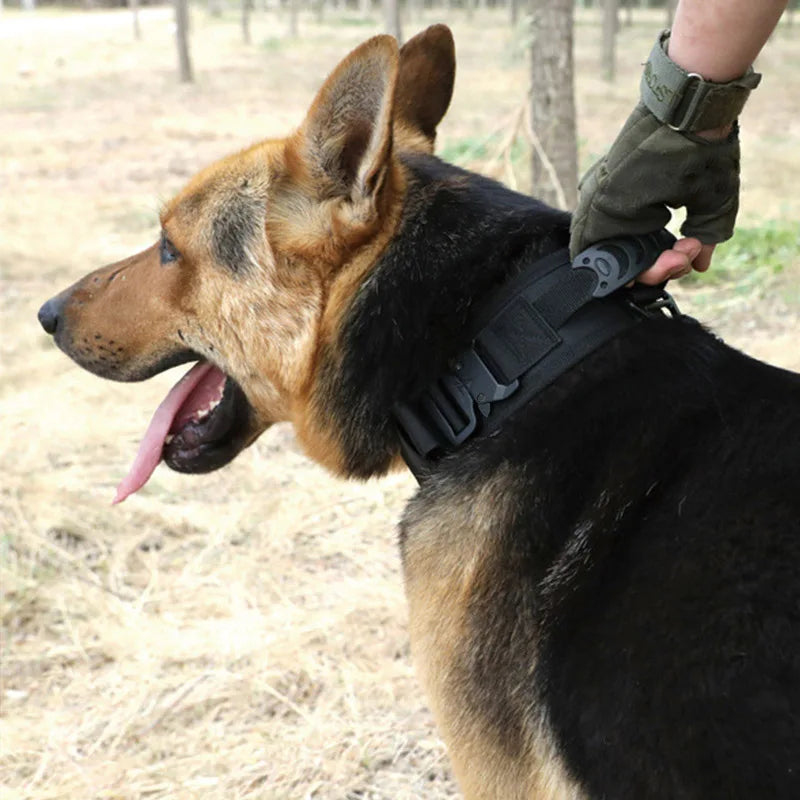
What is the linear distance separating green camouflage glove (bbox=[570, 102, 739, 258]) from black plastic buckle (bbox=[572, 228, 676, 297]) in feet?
0.08

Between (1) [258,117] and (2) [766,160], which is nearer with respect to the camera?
(2) [766,160]

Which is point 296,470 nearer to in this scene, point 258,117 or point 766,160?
point 766,160

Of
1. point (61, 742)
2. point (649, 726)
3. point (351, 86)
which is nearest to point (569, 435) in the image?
point (649, 726)

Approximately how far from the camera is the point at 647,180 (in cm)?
250

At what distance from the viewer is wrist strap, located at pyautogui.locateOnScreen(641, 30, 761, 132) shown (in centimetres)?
245

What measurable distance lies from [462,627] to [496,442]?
17.7 inches

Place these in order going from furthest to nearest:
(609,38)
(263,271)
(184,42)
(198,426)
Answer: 1. (609,38)
2. (184,42)
3. (198,426)
4. (263,271)

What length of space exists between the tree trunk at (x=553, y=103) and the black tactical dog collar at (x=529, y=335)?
19.3 ft

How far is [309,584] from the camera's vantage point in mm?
4680

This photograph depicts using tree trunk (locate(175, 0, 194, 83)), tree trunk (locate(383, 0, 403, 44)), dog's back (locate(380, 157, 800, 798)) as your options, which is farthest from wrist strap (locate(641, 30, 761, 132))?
tree trunk (locate(175, 0, 194, 83))

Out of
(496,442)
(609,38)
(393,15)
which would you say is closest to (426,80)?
(496,442)

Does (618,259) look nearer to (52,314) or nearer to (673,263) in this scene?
(673,263)

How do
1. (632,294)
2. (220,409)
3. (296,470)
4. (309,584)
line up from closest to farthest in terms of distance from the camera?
(632,294)
(220,409)
(309,584)
(296,470)

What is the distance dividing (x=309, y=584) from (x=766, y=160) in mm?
10897
